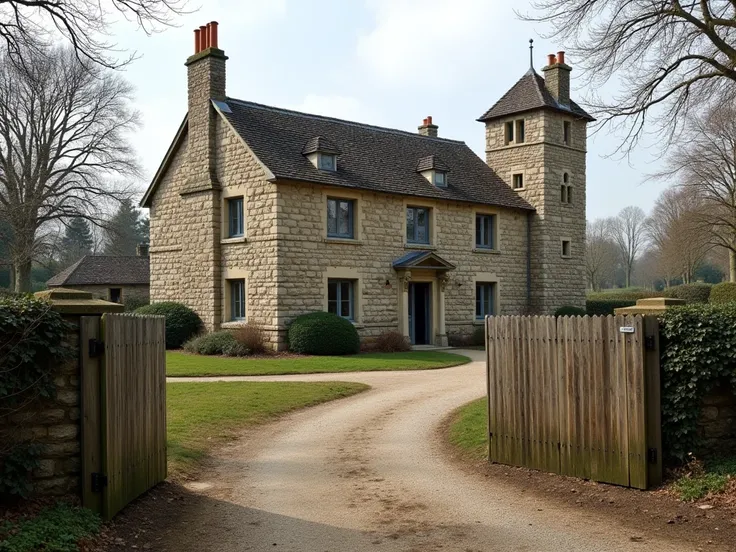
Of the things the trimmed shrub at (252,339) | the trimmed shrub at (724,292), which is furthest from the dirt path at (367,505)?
the trimmed shrub at (724,292)

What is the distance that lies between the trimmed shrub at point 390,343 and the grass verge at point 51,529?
61.0ft

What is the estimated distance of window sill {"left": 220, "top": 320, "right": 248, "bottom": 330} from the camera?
78.2ft

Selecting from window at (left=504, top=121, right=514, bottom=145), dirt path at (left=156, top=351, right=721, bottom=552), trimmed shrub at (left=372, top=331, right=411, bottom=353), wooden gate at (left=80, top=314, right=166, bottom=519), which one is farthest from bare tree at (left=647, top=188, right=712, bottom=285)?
wooden gate at (left=80, top=314, right=166, bottom=519)

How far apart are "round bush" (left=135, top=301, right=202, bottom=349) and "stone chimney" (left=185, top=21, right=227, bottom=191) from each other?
168 inches

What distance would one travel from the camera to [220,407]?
12.5 m

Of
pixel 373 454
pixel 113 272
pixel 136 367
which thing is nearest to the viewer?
pixel 136 367

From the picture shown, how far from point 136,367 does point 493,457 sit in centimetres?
435

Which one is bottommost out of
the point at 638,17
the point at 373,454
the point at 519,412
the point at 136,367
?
the point at 373,454

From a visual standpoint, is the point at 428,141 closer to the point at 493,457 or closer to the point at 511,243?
the point at 511,243

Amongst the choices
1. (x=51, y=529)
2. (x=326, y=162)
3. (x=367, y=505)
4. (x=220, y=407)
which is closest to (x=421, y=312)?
(x=326, y=162)

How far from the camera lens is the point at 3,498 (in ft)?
18.7

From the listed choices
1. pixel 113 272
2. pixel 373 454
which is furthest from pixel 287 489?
pixel 113 272

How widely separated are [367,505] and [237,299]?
18.5 metres

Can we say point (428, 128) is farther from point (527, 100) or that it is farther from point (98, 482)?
point (98, 482)
